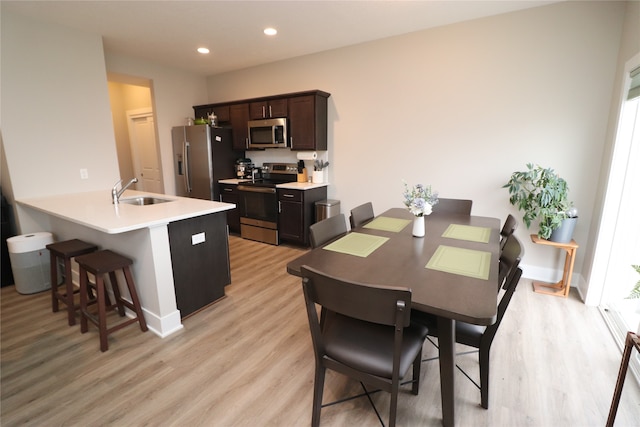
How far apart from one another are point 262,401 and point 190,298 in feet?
3.84

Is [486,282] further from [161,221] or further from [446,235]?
[161,221]

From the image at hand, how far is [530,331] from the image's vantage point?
2303 mm

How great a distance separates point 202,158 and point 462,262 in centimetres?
427

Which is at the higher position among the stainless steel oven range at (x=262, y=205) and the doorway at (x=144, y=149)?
the doorway at (x=144, y=149)

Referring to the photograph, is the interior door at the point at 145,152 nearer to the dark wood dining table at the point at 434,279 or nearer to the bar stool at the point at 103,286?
the bar stool at the point at 103,286

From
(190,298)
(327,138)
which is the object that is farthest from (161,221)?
(327,138)

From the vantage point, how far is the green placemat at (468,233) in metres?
1.98

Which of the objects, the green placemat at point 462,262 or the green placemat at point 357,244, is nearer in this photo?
the green placemat at point 462,262

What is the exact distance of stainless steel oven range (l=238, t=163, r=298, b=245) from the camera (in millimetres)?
4363

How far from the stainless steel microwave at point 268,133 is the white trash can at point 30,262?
9.21 ft

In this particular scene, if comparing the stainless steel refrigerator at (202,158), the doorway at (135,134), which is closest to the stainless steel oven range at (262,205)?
the stainless steel refrigerator at (202,158)

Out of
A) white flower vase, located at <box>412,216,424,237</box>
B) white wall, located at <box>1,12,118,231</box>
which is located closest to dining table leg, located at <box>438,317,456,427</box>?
white flower vase, located at <box>412,216,424,237</box>

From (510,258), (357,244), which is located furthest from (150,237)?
(510,258)

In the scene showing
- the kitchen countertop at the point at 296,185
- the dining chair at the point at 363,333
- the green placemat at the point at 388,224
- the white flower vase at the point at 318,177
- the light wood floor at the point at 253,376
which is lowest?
the light wood floor at the point at 253,376
